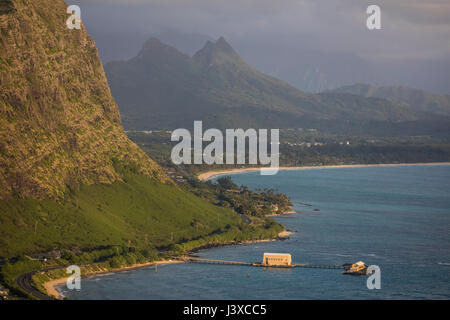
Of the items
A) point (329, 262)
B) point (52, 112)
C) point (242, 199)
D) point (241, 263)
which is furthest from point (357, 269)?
point (242, 199)

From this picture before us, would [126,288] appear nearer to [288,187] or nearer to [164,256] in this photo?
[164,256]

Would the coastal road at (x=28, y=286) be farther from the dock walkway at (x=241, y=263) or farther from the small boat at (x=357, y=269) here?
the small boat at (x=357, y=269)

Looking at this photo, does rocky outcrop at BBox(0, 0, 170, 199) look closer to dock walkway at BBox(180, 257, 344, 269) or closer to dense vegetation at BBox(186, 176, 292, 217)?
dense vegetation at BBox(186, 176, 292, 217)

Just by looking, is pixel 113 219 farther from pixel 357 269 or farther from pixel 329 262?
pixel 357 269

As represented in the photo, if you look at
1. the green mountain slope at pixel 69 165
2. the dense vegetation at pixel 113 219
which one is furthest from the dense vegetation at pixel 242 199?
the green mountain slope at pixel 69 165

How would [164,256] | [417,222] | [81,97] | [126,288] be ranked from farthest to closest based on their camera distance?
[417,222] < [81,97] < [164,256] < [126,288]

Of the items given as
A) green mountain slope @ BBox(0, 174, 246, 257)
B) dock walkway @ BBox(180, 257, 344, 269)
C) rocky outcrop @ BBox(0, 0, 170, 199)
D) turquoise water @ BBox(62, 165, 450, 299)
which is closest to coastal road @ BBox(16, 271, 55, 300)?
turquoise water @ BBox(62, 165, 450, 299)

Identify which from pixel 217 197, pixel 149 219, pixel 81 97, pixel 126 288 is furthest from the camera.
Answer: pixel 217 197
